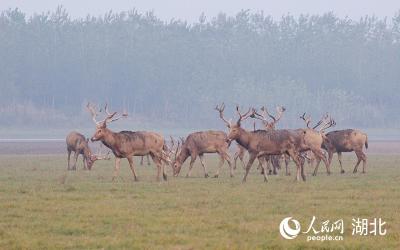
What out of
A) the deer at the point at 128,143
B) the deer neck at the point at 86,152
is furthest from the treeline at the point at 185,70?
the deer at the point at 128,143

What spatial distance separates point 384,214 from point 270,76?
95.6 metres

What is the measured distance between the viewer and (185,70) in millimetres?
107562

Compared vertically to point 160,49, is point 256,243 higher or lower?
lower

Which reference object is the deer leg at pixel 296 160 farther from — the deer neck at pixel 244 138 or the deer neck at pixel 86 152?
the deer neck at pixel 86 152

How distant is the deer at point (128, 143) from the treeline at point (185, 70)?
223 ft

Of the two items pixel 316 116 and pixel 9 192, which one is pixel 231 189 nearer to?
pixel 9 192

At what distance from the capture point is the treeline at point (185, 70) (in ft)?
331

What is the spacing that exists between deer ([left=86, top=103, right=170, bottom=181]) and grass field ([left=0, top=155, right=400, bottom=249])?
0.69 meters

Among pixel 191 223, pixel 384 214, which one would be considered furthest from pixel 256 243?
pixel 384 214

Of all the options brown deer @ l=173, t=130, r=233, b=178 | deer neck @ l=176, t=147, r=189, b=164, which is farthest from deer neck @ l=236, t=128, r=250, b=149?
deer neck @ l=176, t=147, r=189, b=164

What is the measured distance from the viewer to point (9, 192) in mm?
21703

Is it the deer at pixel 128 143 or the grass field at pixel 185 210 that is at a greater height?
the deer at pixel 128 143

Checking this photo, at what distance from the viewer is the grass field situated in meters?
14.5

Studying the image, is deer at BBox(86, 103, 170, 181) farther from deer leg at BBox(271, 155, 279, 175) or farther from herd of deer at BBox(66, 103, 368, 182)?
deer leg at BBox(271, 155, 279, 175)
